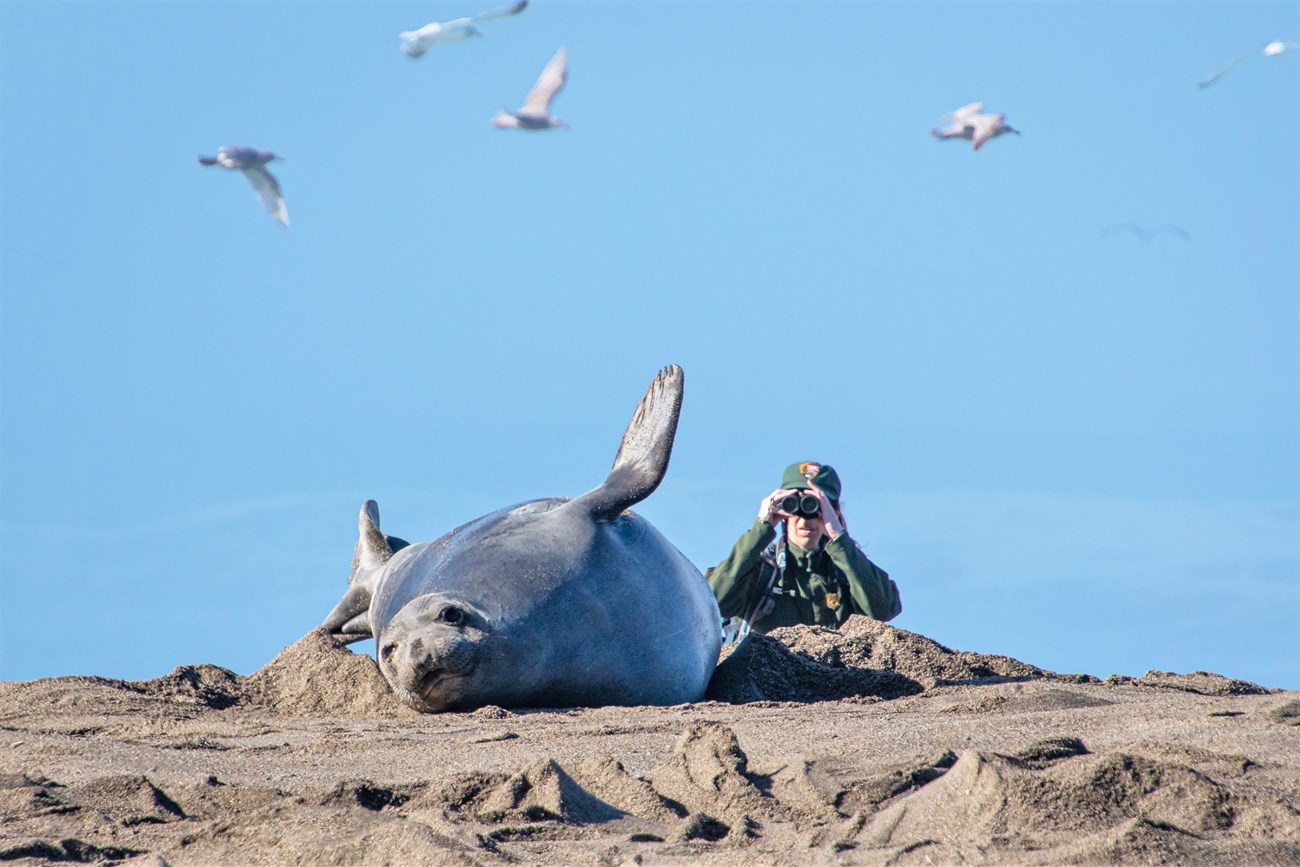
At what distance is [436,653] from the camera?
267 inches

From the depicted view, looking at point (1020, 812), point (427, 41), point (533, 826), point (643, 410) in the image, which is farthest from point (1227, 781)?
point (427, 41)

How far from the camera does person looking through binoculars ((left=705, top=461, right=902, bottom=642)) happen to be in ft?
33.3

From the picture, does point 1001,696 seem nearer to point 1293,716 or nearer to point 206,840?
point 1293,716

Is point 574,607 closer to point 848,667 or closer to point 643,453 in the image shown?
point 643,453

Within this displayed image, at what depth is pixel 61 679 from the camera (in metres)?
8.24

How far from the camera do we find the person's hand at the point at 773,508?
1025cm

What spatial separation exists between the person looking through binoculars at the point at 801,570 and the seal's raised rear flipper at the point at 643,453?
209cm

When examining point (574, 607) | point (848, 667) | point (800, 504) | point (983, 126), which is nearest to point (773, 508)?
point (800, 504)

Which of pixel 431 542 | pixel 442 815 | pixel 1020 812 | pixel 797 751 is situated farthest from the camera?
pixel 431 542

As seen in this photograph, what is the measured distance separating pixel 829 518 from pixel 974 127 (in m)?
4.97

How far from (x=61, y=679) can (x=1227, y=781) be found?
5856mm

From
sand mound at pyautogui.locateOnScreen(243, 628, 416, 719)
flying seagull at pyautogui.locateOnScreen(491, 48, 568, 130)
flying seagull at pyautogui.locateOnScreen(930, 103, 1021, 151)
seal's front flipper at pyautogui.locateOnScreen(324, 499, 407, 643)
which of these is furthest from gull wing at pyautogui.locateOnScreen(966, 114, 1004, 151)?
sand mound at pyautogui.locateOnScreen(243, 628, 416, 719)

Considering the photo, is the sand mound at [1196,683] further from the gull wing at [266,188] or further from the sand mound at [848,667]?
the gull wing at [266,188]

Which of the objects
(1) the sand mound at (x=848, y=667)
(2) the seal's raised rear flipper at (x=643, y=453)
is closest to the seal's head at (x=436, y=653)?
(2) the seal's raised rear flipper at (x=643, y=453)
